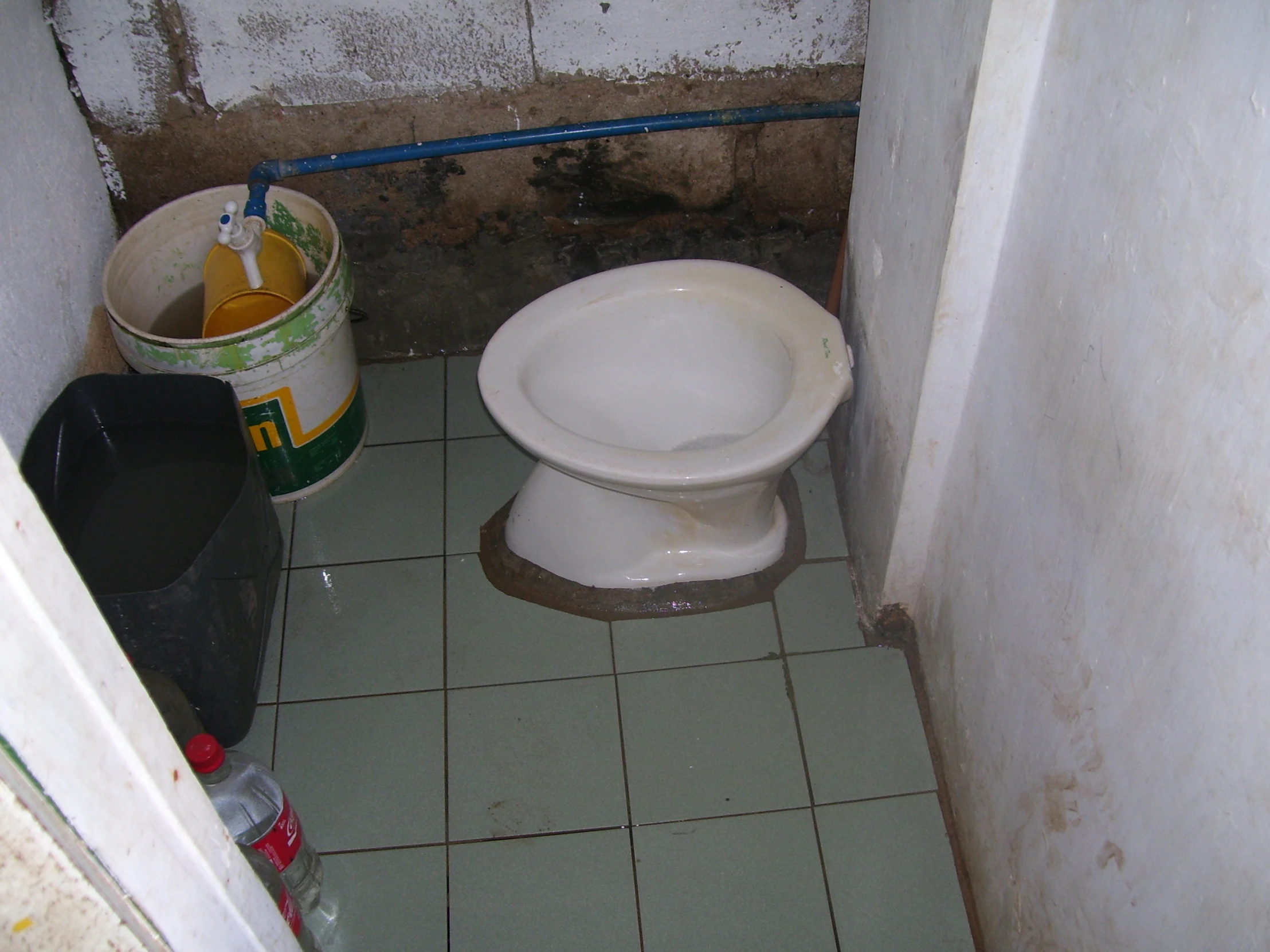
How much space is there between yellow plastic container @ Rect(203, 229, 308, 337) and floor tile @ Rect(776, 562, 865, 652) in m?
1.02

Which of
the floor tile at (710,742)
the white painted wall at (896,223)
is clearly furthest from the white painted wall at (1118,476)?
the floor tile at (710,742)

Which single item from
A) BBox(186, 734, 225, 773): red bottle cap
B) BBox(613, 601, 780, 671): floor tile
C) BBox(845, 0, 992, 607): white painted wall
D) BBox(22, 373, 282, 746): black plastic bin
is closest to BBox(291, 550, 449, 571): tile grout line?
BBox(22, 373, 282, 746): black plastic bin

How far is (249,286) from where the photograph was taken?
1798 mm

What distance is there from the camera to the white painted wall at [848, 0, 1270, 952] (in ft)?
2.31

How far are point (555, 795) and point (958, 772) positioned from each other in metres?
0.60

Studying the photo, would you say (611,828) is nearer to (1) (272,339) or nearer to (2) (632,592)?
(2) (632,592)

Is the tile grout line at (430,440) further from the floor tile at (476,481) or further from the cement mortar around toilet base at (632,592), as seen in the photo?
the cement mortar around toilet base at (632,592)

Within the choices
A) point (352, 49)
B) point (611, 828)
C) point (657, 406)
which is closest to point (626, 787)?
point (611, 828)

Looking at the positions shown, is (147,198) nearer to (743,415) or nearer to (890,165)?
(743,415)

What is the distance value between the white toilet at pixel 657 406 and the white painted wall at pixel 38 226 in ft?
2.25

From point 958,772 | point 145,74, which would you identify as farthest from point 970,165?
point 145,74

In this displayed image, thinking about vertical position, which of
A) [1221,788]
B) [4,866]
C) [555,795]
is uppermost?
[4,866]

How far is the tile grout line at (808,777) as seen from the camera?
1.43 m

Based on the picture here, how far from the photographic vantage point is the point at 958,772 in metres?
1.46
